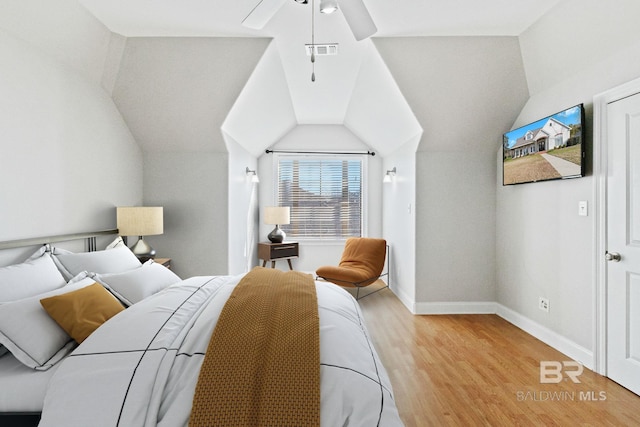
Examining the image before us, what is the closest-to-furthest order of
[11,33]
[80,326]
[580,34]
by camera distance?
[80,326] < [11,33] < [580,34]

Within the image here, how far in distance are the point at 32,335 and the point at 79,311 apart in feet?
0.64

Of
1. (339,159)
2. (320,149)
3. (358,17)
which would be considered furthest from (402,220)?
(358,17)

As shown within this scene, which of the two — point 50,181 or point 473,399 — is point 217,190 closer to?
point 50,181

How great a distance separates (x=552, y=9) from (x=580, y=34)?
29 centimetres

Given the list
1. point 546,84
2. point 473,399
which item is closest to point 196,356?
point 473,399

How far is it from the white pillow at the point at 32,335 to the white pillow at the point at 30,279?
254 mm

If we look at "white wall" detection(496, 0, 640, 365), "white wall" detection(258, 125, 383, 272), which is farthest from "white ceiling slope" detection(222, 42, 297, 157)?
"white wall" detection(496, 0, 640, 365)

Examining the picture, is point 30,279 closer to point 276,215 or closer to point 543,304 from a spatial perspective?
point 276,215

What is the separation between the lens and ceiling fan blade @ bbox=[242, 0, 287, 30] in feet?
6.07

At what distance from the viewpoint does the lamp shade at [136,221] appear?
3291 millimetres

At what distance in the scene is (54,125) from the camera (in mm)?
2615

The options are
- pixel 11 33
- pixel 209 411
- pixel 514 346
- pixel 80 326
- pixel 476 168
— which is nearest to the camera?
pixel 209 411

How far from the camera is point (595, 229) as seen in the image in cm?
263

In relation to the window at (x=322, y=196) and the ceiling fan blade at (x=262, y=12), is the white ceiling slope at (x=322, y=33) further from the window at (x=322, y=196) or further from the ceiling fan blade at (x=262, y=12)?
the window at (x=322, y=196)
